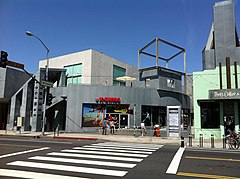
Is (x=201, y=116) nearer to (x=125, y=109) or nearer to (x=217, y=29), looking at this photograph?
(x=217, y=29)

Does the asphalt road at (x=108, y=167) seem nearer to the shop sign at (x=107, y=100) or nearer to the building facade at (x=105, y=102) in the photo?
the building facade at (x=105, y=102)

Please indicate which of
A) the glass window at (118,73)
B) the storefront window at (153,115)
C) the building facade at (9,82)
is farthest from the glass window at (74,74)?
the storefront window at (153,115)

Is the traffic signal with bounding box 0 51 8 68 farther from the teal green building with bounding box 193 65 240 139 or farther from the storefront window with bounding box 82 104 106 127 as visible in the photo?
the teal green building with bounding box 193 65 240 139

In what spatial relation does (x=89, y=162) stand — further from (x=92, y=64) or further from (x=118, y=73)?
(x=118, y=73)

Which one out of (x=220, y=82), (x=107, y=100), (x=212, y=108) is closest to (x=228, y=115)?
(x=212, y=108)

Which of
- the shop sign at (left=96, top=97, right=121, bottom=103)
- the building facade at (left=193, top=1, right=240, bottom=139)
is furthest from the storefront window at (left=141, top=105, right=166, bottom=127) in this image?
the building facade at (left=193, top=1, right=240, bottom=139)

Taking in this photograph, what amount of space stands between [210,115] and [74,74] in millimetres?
23762

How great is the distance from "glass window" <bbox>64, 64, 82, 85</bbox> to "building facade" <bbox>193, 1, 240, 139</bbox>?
817 inches

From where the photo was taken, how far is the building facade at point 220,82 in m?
19.2

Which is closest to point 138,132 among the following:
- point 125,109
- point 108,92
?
point 125,109

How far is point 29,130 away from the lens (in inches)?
1093

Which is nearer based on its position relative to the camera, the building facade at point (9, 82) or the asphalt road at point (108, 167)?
the asphalt road at point (108, 167)

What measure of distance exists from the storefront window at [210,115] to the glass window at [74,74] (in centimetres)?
2114

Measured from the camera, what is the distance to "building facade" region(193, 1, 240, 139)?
19.2 m
